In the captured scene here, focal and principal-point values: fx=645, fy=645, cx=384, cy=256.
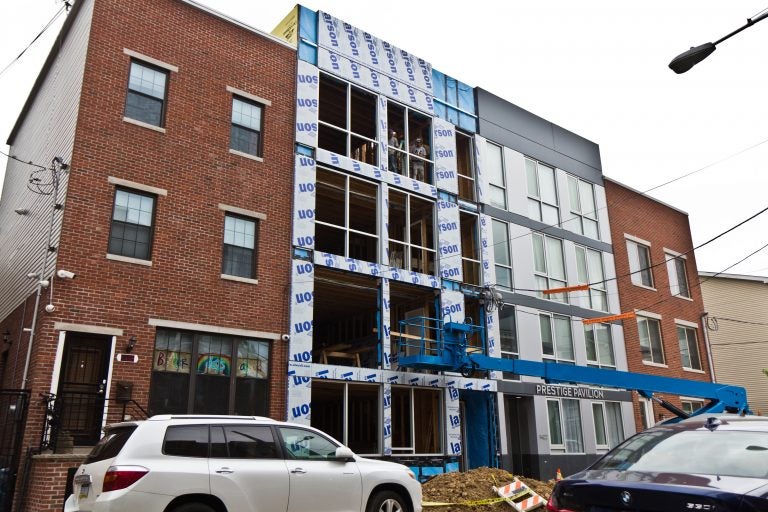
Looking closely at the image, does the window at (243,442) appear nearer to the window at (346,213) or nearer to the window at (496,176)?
the window at (346,213)

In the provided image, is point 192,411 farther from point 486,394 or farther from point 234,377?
point 486,394

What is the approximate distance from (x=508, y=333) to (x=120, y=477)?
15898mm

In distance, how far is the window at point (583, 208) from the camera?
2538 cm

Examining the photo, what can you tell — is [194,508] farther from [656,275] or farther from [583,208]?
[656,275]

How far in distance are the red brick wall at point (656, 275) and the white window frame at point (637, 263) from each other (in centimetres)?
18

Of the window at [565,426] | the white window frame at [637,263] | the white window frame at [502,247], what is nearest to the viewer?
the window at [565,426]

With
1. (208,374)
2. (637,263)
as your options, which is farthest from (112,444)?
(637,263)

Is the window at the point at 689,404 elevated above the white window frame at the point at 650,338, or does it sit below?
below

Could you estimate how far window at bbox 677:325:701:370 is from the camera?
1104 inches

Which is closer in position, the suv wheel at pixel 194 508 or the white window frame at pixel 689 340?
the suv wheel at pixel 194 508

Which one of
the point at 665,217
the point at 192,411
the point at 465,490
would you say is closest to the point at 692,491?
the point at 465,490

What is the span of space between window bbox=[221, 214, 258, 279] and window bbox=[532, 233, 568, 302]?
1087cm

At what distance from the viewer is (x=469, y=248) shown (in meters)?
21.8

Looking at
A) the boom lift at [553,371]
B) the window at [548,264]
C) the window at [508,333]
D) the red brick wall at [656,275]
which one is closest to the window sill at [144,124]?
the boom lift at [553,371]
